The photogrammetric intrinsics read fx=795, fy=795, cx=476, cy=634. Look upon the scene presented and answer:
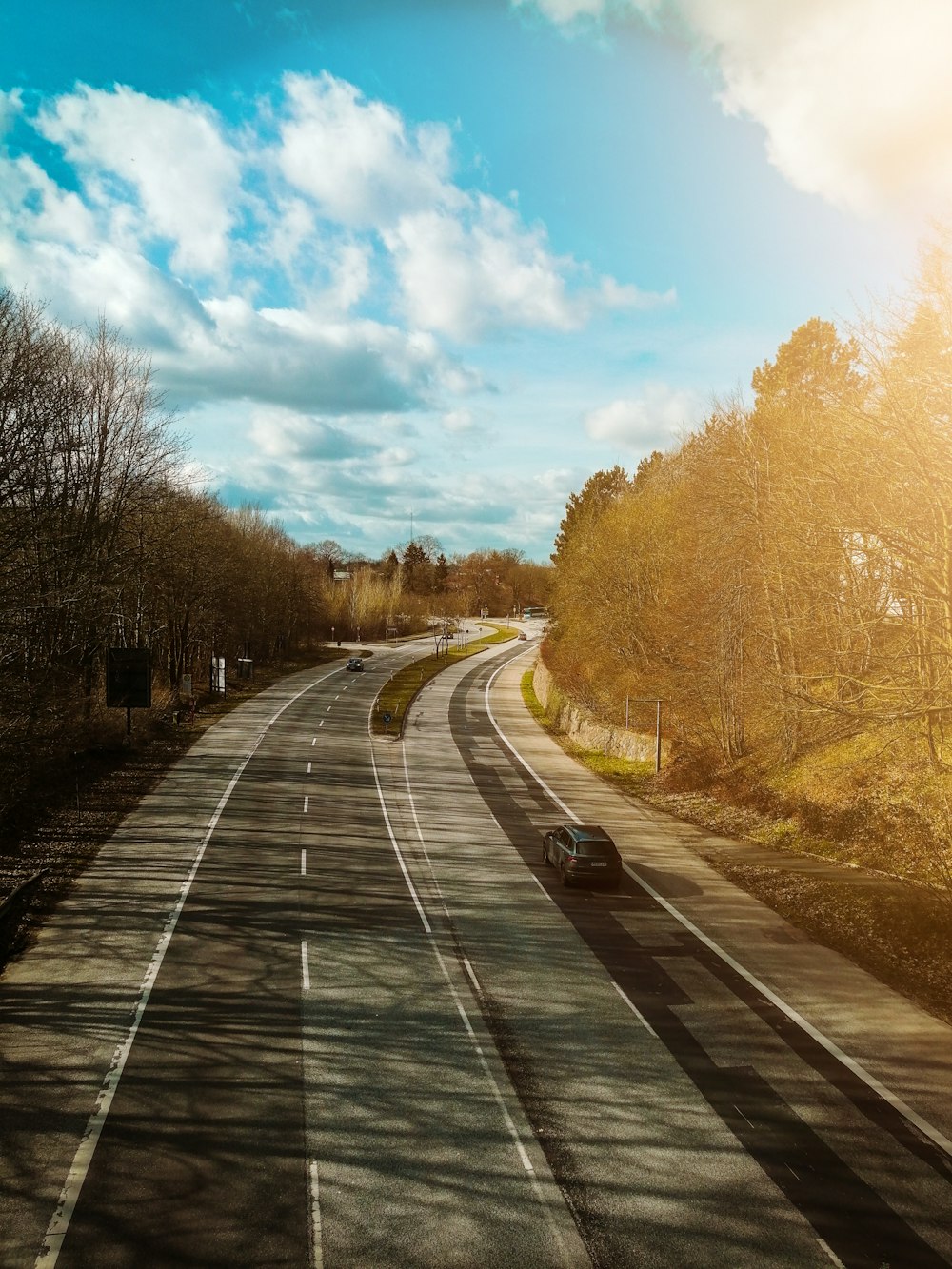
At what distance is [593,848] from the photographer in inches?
826

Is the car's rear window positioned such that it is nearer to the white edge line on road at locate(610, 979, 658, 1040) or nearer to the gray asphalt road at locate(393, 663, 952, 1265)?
the gray asphalt road at locate(393, 663, 952, 1265)

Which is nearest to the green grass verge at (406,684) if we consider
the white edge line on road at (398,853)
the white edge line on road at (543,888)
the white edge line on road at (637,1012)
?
the white edge line on road at (398,853)

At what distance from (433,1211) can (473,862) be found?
14280mm

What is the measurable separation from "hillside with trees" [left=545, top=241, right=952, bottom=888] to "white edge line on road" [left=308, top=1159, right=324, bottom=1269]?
12.4m

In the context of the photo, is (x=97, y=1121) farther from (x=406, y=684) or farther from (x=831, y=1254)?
(x=406, y=684)

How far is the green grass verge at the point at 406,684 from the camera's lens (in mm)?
51469

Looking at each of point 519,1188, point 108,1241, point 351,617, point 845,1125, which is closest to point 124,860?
point 108,1241

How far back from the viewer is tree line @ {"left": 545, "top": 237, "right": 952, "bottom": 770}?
15.3 metres

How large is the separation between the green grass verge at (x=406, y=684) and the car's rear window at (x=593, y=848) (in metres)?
28.4

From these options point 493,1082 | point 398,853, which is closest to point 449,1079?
point 493,1082

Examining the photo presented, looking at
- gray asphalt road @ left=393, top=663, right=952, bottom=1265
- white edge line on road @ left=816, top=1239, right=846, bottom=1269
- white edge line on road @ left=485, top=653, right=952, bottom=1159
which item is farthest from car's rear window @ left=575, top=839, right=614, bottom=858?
white edge line on road @ left=816, top=1239, right=846, bottom=1269

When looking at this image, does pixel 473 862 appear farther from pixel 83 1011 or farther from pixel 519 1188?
pixel 519 1188

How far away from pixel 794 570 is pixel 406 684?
5261cm

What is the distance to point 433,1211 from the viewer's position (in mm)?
9008
